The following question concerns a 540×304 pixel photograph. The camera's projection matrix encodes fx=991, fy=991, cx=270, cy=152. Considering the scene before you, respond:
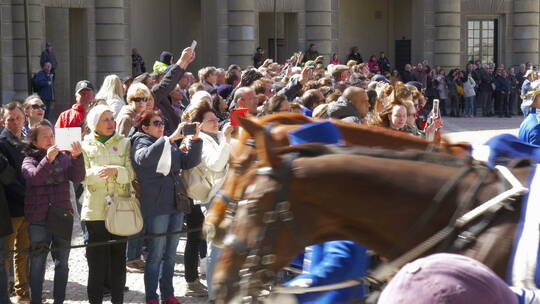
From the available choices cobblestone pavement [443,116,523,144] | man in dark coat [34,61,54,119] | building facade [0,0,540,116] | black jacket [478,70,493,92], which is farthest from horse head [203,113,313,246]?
black jacket [478,70,493,92]

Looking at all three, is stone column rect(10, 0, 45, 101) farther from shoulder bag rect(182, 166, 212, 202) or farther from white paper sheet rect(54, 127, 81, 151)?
white paper sheet rect(54, 127, 81, 151)

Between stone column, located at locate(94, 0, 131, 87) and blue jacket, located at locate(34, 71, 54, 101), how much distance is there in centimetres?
370

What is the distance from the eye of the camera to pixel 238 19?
96.0ft

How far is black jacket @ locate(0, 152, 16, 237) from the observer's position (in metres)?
8.24

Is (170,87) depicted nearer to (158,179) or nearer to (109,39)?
(158,179)

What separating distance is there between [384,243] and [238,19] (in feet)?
83.9

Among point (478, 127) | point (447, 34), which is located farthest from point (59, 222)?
point (447, 34)

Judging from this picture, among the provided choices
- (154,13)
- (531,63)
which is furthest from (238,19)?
(531,63)

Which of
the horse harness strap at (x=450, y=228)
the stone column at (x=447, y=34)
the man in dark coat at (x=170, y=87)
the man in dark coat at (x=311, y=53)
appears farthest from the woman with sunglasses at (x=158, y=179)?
the stone column at (x=447, y=34)

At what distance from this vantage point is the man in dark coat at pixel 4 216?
27.1ft

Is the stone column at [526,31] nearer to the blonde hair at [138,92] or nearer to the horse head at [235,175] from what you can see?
the blonde hair at [138,92]

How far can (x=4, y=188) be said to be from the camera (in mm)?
8383

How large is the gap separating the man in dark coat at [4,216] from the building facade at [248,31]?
638 inches

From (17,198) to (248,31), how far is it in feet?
70.0
